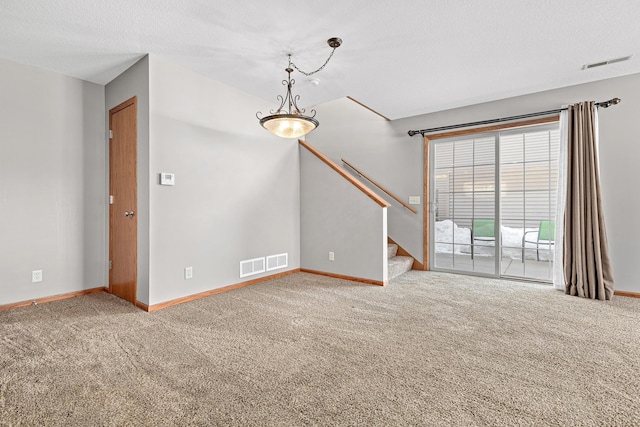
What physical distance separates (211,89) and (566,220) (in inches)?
176

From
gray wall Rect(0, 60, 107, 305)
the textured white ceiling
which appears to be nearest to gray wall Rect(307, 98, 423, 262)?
the textured white ceiling

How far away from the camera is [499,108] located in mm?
4137

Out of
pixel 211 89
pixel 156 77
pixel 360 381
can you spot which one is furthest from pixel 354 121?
pixel 360 381

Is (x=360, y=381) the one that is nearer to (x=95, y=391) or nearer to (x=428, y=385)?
(x=428, y=385)

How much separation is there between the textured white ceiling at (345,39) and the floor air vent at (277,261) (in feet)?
7.52

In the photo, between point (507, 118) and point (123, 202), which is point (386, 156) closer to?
point (507, 118)

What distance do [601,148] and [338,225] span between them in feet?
10.8

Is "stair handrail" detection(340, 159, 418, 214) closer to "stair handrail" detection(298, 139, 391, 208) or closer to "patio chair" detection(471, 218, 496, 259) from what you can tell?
"stair handrail" detection(298, 139, 391, 208)

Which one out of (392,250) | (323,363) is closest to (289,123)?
(323,363)

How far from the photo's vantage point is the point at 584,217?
3.46m

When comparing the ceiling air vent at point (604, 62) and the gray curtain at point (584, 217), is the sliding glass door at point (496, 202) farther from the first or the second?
the ceiling air vent at point (604, 62)

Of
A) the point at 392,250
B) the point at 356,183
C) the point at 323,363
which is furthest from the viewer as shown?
the point at 392,250

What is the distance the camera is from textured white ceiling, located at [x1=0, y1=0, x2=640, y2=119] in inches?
88.4

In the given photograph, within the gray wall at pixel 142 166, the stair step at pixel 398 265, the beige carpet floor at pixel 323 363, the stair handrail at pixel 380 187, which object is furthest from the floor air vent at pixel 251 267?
the stair handrail at pixel 380 187
